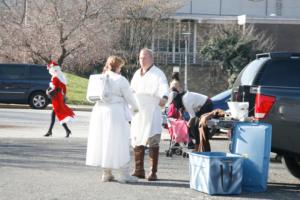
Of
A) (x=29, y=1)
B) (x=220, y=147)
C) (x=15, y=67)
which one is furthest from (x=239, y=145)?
(x=29, y=1)

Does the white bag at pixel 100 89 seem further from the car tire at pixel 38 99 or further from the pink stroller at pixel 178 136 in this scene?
the car tire at pixel 38 99

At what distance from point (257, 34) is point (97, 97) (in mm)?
39977

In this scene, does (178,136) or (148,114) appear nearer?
(148,114)

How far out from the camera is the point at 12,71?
2973 centimetres

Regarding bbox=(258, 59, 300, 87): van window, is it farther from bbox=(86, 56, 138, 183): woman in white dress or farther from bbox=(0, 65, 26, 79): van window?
bbox=(0, 65, 26, 79): van window

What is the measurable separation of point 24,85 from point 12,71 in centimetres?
91

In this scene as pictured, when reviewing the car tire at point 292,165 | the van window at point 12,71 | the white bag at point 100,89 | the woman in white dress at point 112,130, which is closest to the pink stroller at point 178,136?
the car tire at point 292,165

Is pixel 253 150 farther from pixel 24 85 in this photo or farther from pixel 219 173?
pixel 24 85

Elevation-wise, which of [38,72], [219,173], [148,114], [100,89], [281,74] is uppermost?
[38,72]

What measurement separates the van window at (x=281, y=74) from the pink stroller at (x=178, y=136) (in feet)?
10.2

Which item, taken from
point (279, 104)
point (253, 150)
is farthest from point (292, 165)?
point (253, 150)

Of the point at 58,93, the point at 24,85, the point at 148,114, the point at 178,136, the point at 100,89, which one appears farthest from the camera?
the point at 24,85

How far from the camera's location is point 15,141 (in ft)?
50.7

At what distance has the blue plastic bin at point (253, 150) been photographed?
927 centimetres
